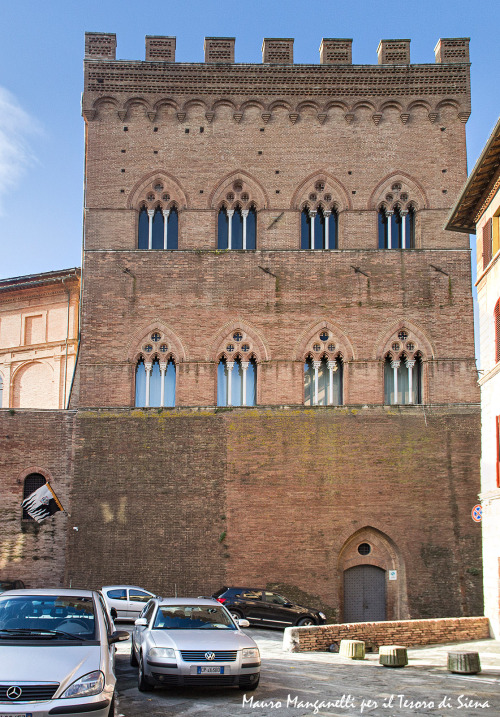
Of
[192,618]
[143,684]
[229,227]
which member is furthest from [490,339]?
[143,684]

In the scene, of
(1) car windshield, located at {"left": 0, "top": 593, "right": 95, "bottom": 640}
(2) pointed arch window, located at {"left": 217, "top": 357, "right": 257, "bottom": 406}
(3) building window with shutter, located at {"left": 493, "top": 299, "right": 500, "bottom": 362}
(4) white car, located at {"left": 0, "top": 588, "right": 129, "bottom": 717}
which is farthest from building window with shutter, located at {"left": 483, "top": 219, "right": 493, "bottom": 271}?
(1) car windshield, located at {"left": 0, "top": 593, "right": 95, "bottom": 640}

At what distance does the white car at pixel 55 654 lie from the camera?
708 cm

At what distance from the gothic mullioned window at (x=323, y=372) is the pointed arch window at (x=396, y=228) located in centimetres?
358

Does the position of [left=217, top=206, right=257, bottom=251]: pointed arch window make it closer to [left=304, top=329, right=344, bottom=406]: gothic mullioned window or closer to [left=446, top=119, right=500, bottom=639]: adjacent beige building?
[left=304, top=329, right=344, bottom=406]: gothic mullioned window

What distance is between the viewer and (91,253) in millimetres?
25797

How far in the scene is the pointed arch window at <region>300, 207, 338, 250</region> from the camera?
86.1 feet

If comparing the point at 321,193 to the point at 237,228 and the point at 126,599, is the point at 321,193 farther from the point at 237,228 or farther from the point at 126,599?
the point at 126,599

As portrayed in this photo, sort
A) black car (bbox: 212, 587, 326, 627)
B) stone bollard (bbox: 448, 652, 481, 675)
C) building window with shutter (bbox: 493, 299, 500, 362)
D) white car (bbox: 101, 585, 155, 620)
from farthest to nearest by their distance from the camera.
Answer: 1. black car (bbox: 212, 587, 326, 627)
2. white car (bbox: 101, 585, 155, 620)
3. building window with shutter (bbox: 493, 299, 500, 362)
4. stone bollard (bbox: 448, 652, 481, 675)

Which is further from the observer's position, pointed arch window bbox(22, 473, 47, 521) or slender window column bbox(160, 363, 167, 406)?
slender window column bbox(160, 363, 167, 406)

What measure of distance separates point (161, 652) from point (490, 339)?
12058mm

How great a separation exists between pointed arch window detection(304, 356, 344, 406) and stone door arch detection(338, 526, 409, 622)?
3.95 m

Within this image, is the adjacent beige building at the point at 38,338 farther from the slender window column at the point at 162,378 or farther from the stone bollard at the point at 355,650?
the stone bollard at the point at 355,650

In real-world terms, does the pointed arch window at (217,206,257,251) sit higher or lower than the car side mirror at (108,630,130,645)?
higher

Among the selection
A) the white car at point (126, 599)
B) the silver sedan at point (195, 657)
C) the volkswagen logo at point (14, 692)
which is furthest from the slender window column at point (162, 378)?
the volkswagen logo at point (14, 692)
